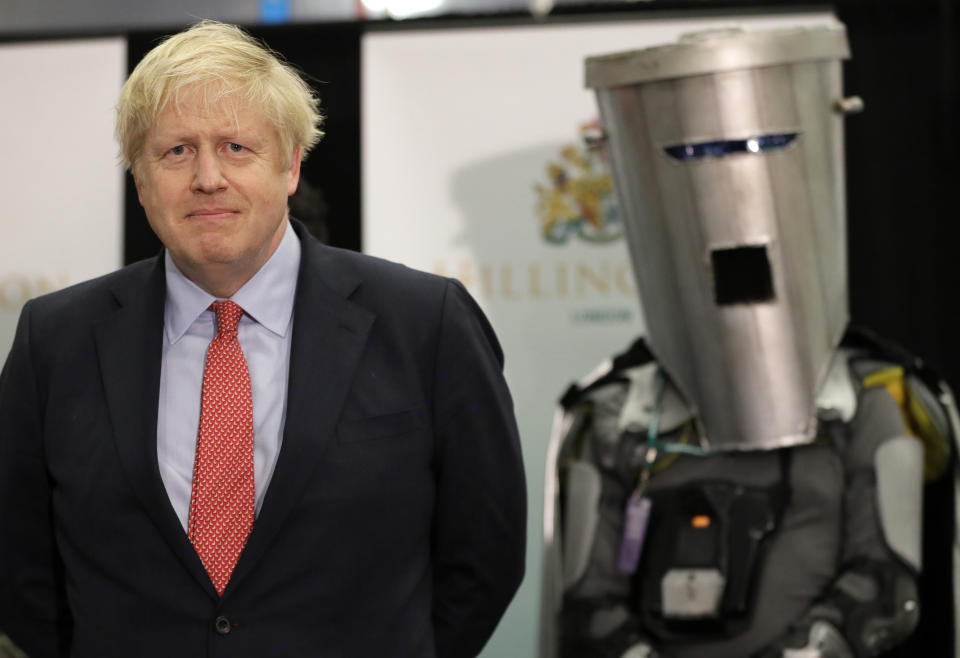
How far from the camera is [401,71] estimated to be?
3.51 metres

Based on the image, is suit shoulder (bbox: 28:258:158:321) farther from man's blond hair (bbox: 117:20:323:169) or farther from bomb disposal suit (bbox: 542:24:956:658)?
bomb disposal suit (bbox: 542:24:956:658)

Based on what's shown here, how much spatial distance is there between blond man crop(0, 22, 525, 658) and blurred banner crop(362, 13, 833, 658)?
163 cm

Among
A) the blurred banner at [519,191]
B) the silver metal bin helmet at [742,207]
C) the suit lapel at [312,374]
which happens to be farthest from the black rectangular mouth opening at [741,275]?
the suit lapel at [312,374]

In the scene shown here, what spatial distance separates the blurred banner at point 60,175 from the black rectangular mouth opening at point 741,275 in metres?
1.60

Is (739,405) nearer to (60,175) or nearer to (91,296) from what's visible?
(91,296)

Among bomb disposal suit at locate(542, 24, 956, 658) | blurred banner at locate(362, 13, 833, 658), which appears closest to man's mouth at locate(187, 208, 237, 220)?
bomb disposal suit at locate(542, 24, 956, 658)

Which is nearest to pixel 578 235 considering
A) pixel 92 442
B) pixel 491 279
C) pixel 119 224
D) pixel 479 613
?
pixel 491 279

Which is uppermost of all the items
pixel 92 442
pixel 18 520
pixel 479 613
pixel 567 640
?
pixel 92 442

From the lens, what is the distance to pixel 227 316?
5.48 feet

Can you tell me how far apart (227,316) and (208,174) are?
0.60 ft

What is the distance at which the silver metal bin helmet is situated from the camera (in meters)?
2.73

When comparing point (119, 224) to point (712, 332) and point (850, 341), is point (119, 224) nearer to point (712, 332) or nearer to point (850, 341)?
point (712, 332)

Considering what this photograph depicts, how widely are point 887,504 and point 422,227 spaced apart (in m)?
1.38

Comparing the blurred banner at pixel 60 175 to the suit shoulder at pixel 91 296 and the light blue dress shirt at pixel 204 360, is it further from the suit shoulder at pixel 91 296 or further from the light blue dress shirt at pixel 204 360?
the light blue dress shirt at pixel 204 360
